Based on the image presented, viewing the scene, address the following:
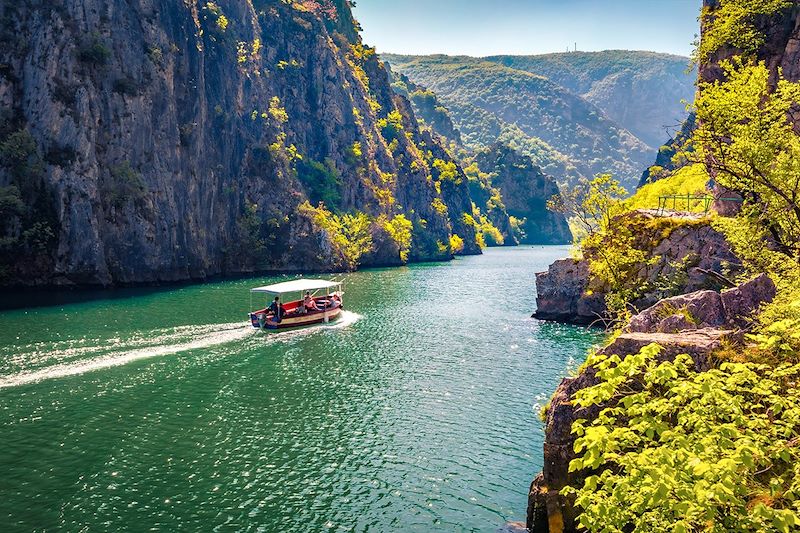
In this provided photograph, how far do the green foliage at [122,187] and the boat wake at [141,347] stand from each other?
4107 cm

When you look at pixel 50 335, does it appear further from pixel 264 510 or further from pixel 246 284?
pixel 246 284

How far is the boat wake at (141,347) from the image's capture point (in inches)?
1357

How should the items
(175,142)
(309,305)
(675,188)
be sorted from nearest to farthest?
1. (309,305)
2. (675,188)
3. (175,142)

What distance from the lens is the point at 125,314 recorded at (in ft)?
183

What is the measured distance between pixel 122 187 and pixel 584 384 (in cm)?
8178

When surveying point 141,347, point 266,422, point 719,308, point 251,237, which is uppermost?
point 251,237

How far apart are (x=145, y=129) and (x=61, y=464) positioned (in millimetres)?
75718

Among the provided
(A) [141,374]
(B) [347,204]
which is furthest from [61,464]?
(B) [347,204]

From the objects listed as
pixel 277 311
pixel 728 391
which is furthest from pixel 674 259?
pixel 728 391

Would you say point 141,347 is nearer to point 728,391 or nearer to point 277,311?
point 277,311

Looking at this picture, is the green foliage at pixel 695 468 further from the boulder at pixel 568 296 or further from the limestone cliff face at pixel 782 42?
the boulder at pixel 568 296

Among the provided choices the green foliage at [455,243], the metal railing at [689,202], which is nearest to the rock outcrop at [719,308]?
the metal railing at [689,202]

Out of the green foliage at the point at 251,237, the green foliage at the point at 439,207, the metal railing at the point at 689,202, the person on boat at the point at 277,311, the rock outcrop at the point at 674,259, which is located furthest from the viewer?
the green foliage at the point at 439,207

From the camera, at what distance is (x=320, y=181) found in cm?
13362
